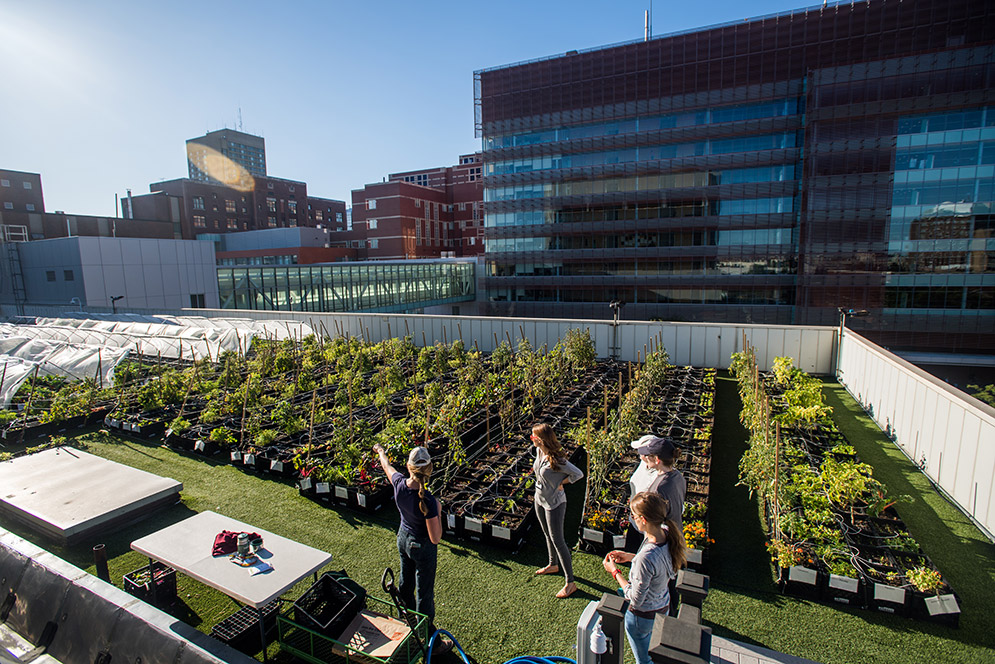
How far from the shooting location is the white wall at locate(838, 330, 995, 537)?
17.8 feet

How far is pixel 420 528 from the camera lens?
3.86 meters

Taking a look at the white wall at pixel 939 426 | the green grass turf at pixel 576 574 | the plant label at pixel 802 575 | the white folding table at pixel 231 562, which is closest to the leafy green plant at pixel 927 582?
the green grass turf at pixel 576 574

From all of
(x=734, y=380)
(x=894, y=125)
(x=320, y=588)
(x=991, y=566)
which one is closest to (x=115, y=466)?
(x=320, y=588)

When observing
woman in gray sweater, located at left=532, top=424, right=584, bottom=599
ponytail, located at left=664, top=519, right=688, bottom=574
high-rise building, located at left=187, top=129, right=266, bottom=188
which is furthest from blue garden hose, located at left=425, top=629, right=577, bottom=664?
high-rise building, located at left=187, top=129, right=266, bottom=188

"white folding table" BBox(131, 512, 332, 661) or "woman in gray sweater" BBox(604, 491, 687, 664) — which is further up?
"woman in gray sweater" BBox(604, 491, 687, 664)

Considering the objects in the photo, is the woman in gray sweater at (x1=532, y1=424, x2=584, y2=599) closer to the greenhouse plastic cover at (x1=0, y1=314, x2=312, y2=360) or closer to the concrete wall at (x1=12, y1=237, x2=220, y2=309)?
the greenhouse plastic cover at (x1=0, y1=314, x2=312, y2=360)

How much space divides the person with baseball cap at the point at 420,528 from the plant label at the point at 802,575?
323 cm

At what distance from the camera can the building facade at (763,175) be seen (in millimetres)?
31531

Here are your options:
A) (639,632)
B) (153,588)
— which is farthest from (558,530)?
(153,588)

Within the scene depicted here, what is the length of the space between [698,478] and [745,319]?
115 feet

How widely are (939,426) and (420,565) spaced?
7027mm

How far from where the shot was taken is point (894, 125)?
106ft

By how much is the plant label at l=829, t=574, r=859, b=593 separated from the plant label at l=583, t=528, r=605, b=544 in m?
2.10

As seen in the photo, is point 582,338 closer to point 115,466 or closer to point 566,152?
point 115,466
